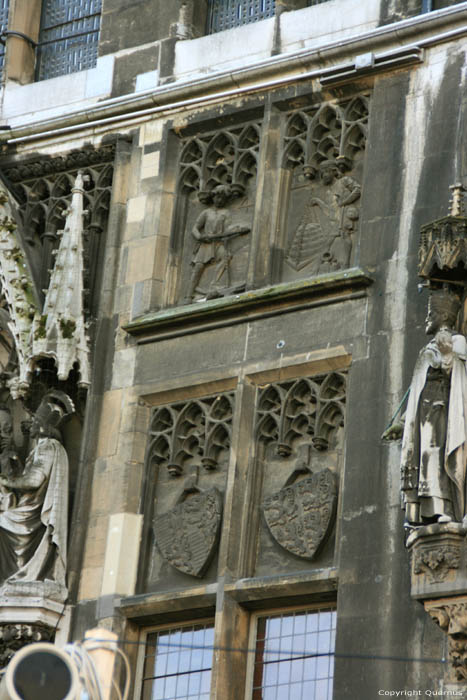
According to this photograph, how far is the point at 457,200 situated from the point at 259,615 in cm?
376

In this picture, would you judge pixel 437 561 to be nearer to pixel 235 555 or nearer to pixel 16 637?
pixel 235 555

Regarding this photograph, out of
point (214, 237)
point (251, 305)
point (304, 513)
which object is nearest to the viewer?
point (304, 513)

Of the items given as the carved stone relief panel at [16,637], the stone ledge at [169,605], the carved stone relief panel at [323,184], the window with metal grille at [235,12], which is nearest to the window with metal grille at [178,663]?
the stone ledge at [169,605]

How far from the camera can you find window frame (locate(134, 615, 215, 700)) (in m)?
18.9

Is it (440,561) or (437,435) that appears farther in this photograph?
(437,435)

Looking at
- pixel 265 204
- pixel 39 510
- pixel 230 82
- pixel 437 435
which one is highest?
pixel 230 82

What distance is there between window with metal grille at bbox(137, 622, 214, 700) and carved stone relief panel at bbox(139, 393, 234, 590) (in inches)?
16.6

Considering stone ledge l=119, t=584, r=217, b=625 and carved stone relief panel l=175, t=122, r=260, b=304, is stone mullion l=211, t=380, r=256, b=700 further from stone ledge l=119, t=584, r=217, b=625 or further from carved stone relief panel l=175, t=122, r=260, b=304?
carved stone relief panel l=175, t=122, r=260, b=304

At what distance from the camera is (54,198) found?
2128cm

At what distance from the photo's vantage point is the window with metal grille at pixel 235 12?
834 inches

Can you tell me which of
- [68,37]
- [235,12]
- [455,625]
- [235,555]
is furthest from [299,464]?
[68,37]

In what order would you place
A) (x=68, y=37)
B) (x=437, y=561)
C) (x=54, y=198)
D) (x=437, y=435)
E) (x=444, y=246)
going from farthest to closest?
(x=68, y=37) → (x=54, y=198) → (x=444, y=246) → (x=437, y=435) → (x=437, y=561)

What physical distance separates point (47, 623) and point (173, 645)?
1.08 meters

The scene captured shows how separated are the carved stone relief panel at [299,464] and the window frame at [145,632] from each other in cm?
70
